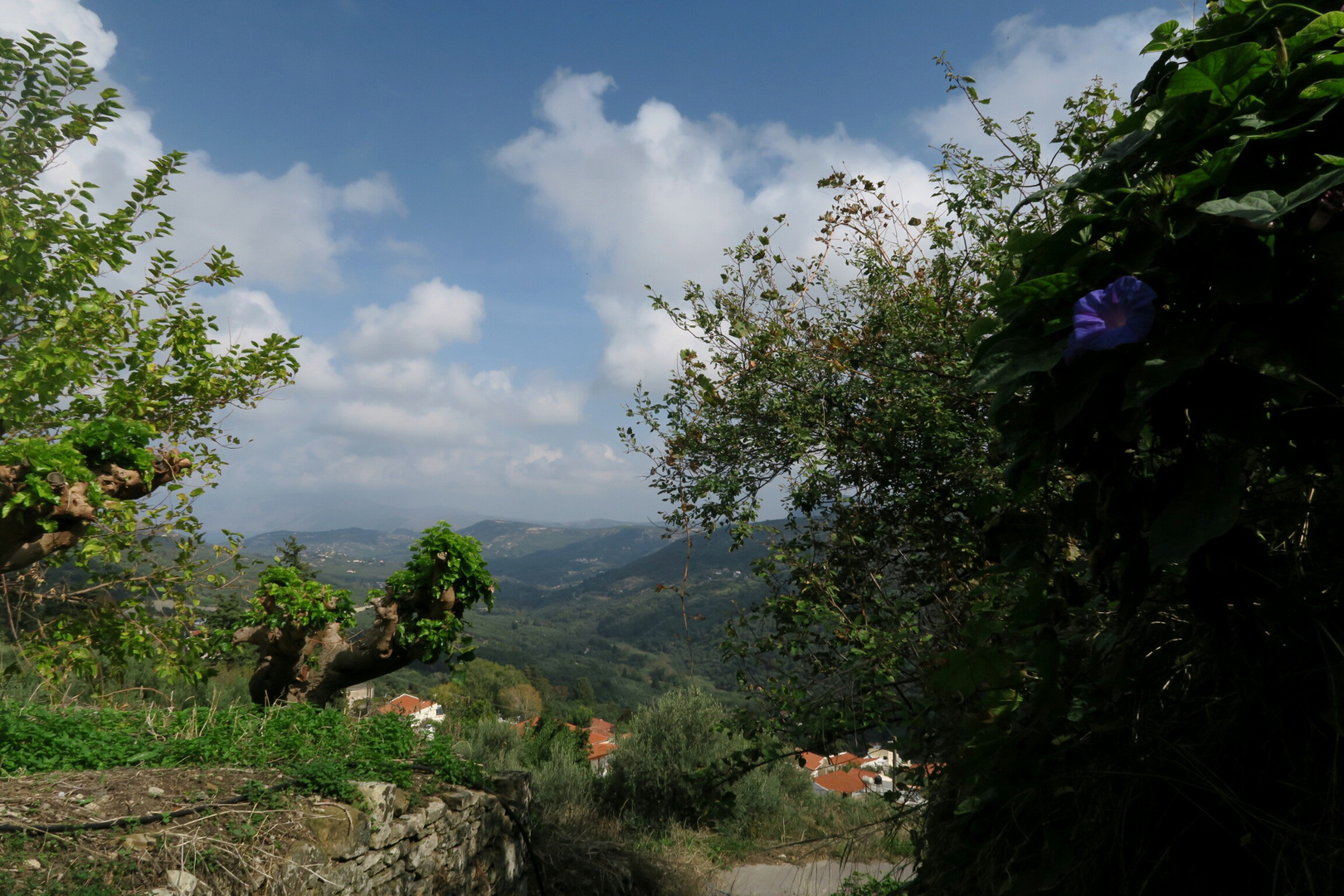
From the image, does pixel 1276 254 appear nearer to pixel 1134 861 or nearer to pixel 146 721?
pixel 1134 861

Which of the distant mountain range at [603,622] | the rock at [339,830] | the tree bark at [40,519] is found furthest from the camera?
the distant mountain range at [603,622]

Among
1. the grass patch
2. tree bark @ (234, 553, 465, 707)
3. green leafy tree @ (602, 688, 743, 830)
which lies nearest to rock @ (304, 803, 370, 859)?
the grass patch

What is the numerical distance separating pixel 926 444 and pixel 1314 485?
2.47 m

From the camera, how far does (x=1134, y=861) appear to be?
96cm

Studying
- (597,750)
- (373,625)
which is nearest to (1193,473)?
(373,625)

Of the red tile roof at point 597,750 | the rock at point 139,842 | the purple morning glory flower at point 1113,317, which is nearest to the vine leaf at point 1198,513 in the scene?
the purple morning glory flower at point 1113,317

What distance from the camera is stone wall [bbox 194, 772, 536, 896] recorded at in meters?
3.20

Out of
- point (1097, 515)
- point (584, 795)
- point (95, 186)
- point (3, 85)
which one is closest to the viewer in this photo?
point (1097, 515)

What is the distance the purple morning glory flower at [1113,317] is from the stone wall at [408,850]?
356cm

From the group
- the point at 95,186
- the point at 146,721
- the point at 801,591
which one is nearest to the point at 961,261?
the point at 801,591

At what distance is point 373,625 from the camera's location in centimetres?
587

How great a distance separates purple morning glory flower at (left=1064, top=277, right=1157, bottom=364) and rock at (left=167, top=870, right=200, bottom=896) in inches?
142

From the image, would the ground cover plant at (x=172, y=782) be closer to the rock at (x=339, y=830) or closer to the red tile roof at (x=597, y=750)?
the rock at (x=339, y=830)

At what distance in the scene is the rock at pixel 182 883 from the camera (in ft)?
8.82
